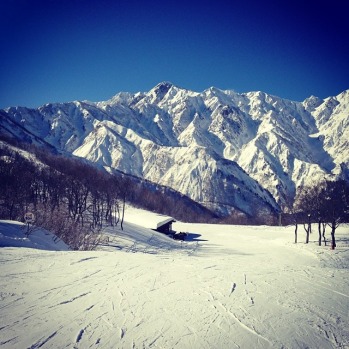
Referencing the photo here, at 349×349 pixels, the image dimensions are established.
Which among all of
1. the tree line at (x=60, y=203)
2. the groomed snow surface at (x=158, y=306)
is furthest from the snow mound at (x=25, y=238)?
the groomed snow surface at (x=158, y=306)

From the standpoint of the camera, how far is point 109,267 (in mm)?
16031

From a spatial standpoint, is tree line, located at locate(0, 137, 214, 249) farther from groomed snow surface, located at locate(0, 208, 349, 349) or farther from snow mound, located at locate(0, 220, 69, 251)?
groomed snow surface, located at locate(0, 208, 349, 349)

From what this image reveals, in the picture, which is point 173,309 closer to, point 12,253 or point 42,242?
point 12,253

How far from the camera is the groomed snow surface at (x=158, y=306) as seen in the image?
8453 mm

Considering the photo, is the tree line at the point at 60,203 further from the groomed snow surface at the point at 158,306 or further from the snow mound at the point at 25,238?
the groomed snow surface at the point at 158,306

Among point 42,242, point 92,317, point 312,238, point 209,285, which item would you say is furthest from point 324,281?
point 312,238

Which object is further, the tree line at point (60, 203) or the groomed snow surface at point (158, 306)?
the tree line at point (60, 203)

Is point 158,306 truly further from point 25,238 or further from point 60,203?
point 60,203

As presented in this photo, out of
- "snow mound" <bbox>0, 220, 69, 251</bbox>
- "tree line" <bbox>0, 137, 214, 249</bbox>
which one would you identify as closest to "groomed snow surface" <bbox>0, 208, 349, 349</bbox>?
"snow mound" <bbox>0, 220, 69, 251</bbox>

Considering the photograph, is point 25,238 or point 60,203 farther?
point 60,203

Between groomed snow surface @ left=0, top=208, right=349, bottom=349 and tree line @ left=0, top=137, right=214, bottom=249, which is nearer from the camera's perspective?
groomed snow surface @ left=0, top=208, right=349, bottom=349

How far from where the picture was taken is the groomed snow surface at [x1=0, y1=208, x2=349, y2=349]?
8453 millimetres

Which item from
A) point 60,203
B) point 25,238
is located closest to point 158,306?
point 25,238

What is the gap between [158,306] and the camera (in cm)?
1073
